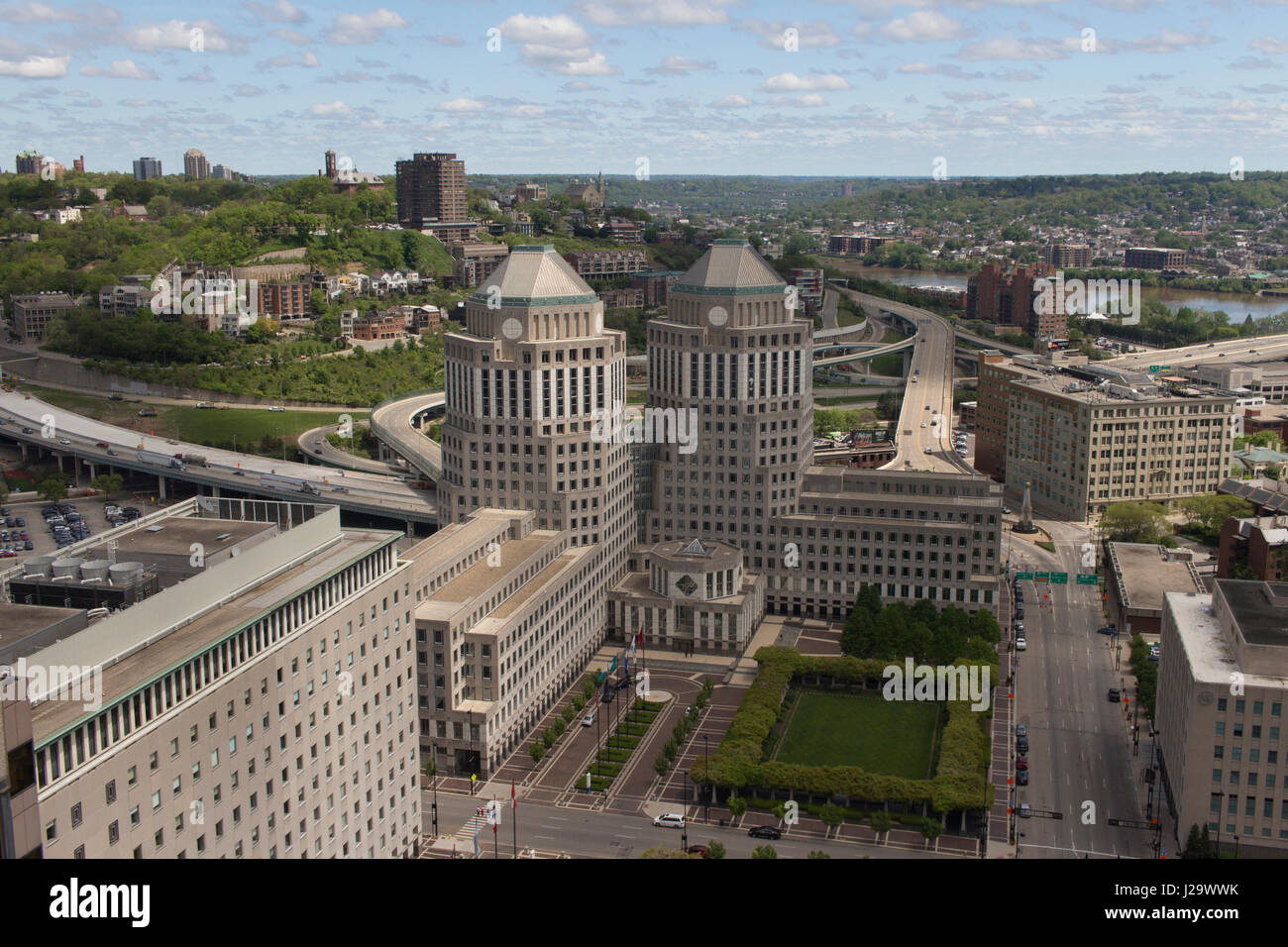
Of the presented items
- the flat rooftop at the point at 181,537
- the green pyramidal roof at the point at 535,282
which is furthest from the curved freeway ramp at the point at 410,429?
the flat rooftop at the point at 181,537

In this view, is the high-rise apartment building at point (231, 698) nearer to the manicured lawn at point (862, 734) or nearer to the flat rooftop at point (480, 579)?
the flat rooftop at point (480, 579)

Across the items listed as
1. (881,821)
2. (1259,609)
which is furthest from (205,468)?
(1259,609)

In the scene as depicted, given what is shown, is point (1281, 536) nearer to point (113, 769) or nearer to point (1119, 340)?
point (113, 769)

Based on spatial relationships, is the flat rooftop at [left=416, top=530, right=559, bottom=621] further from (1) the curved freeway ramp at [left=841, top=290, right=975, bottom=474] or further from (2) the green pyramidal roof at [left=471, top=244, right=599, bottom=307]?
(1) the curved freeway ramp at [left=841, top=290, right=975, bottom=474]

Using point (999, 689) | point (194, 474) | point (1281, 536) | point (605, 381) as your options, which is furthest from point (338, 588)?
point (194, 474)

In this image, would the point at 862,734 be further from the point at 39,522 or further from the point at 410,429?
the point at 39,522

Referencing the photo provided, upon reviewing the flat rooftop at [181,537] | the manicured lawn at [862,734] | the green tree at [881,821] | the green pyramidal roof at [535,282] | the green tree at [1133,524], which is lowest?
the manicured lawn at [862,734]

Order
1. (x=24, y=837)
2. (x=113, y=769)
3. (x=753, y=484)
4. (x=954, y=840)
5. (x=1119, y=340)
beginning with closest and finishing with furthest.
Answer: (x=24, y=837) < (x=113, y=769) < (x=954, y=840) < (x=753, y=484) < (x=1119, y=340)
